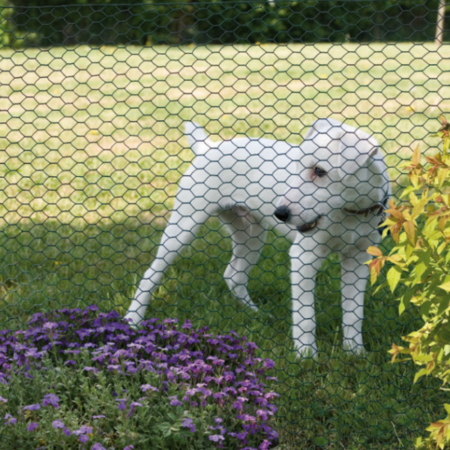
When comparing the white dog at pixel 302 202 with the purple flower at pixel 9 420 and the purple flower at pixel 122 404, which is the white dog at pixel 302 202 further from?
the purple flower at pixel 9 420

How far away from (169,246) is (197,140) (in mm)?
580

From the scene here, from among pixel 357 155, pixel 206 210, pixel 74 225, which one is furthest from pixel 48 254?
pixel 357 155

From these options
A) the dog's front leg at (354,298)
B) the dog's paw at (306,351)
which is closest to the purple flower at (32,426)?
the dog's paw at (306,351)

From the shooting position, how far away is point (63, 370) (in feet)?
8.40

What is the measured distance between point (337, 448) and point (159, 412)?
0.75 meters

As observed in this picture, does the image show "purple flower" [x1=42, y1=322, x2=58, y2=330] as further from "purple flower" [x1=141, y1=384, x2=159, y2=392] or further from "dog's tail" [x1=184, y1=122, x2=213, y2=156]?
"dog's tail" [x1=184, y1=122, x2=213, y2=156]

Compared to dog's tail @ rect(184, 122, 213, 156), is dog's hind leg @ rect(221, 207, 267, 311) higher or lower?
lower

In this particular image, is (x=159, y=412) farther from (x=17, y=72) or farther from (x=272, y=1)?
(x=17, y=72)

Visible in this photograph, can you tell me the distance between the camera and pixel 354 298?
3314 millimetres

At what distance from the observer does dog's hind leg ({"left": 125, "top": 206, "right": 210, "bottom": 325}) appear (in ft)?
11.4

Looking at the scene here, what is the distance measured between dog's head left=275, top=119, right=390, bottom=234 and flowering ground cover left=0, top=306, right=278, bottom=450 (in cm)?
62

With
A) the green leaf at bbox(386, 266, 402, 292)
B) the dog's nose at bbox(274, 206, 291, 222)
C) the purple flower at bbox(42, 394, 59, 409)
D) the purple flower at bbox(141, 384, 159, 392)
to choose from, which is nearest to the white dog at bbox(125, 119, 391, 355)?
the dog's nose at bbox(274, 206, 291, 222)

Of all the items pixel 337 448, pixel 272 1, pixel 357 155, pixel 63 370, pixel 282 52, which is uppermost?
pixel 272 1

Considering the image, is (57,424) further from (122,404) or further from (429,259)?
(429,259)
